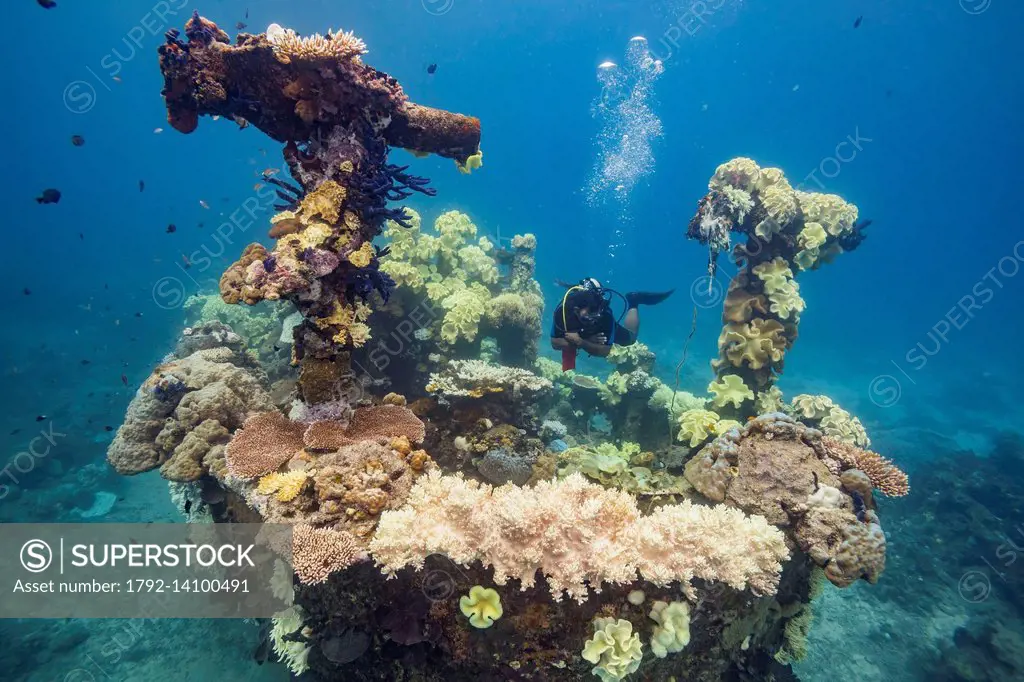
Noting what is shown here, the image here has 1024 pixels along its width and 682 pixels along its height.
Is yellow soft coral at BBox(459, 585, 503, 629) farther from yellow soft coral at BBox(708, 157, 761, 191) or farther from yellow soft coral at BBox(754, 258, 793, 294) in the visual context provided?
yellow soft coral at BBox(708, 157, 761, 191)

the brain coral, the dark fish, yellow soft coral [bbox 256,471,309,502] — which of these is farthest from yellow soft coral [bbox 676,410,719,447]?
the dark fish

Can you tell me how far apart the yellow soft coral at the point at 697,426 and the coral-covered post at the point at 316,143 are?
5305mm

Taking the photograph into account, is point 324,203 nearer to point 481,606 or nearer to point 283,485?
point 283,485

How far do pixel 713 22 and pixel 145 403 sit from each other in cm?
8621

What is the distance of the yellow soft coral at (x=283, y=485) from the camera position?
414cm

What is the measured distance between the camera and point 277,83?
479 cm

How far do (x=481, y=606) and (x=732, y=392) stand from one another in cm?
623

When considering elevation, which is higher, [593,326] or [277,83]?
[277,83]

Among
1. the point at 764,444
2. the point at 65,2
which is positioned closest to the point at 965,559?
the point at 764,444

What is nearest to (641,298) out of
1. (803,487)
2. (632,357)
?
(803,487)

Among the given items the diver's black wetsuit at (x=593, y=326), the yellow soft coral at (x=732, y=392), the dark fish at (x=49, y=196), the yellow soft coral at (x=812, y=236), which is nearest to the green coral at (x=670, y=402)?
the yellow soft coral at (x=732, y=392)

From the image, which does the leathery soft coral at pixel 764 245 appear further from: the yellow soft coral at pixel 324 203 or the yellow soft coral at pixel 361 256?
the yellow soft coral at pixel 324 203

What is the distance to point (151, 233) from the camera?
8838 centimetres

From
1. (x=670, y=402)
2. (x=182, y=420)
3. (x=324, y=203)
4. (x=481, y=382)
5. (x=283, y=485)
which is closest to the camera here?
(x=283, y=485)
